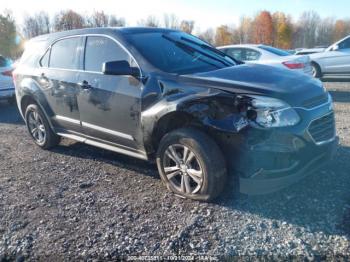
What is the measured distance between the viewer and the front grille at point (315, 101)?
321cm

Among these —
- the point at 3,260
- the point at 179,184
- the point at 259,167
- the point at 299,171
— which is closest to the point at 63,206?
the point at 3,260

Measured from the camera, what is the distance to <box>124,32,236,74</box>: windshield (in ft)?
12.6

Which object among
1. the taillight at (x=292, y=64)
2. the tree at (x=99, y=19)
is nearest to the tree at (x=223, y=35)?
the tree at (x=99, y=19)

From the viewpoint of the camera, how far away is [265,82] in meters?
3.30

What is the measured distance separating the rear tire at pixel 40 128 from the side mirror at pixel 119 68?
7.09 ft

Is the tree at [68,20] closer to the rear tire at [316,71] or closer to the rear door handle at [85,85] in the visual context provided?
the rear tire at [316,71]

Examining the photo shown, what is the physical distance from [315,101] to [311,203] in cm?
101

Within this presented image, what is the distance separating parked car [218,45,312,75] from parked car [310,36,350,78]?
2758 mm

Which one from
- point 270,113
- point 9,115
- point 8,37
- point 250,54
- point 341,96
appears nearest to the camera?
point 270,113

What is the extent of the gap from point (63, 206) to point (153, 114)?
1387 millimetres

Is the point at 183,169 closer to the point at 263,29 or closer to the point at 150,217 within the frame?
the point at 150,217

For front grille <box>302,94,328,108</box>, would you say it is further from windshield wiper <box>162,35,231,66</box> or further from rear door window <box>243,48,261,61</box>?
rear door window <box>243,48,261,61</box>

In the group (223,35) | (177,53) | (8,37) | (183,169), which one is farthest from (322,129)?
(223,35)

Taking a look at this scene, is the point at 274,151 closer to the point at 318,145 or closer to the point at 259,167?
the point at 259,167
